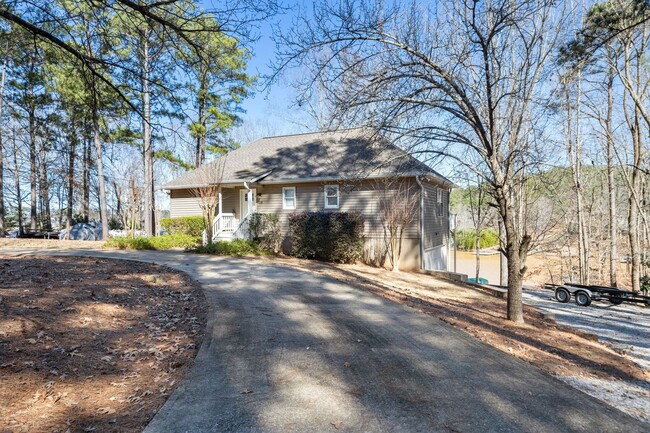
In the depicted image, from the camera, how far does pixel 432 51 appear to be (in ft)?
22.4

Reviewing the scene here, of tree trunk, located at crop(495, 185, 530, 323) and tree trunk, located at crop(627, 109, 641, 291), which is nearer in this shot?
tree trunk, located at crop(495, 185, 530, 323)

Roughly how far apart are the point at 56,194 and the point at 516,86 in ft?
123

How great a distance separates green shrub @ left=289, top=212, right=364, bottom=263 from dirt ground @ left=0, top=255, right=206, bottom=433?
732 centimetres

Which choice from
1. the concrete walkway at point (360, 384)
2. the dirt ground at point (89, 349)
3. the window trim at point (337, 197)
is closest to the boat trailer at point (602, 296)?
the concrete walkway at point (360, 384)

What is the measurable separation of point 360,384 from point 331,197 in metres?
11.9

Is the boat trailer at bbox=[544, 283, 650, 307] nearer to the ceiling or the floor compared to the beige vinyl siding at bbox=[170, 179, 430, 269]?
nearer to the floor

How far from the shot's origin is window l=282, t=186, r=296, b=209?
15820 millimetres

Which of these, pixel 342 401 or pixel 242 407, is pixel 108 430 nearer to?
pixel 242 407

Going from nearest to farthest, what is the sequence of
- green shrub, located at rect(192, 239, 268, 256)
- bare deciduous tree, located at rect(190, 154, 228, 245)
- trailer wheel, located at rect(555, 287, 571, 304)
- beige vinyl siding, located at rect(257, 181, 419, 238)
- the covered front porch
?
trailer wheel, located at rect(555, 287, 571, 304) → green shrub, located at rect(192, 239, 268, 256) → beige vinyl siding, located at rect(257, 181, 419, 238) → bare deciduous tree, located at rect(190, 154, 228, 245) → the covered front porch

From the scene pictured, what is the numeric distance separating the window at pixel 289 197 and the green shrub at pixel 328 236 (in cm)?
128

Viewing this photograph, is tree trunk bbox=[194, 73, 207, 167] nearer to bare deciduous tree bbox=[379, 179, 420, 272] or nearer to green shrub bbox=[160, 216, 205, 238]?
green shrub bbox=[160, 216, 205, 238]

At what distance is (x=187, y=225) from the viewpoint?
17.2 metres

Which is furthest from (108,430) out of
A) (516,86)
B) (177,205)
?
(177,205)

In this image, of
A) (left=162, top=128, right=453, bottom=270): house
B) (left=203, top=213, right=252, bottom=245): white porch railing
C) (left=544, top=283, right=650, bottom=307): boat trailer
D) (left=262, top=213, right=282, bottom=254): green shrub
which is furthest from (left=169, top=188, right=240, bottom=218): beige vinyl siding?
(left=544, top=283, right=650, bottom=307): boat trailer
